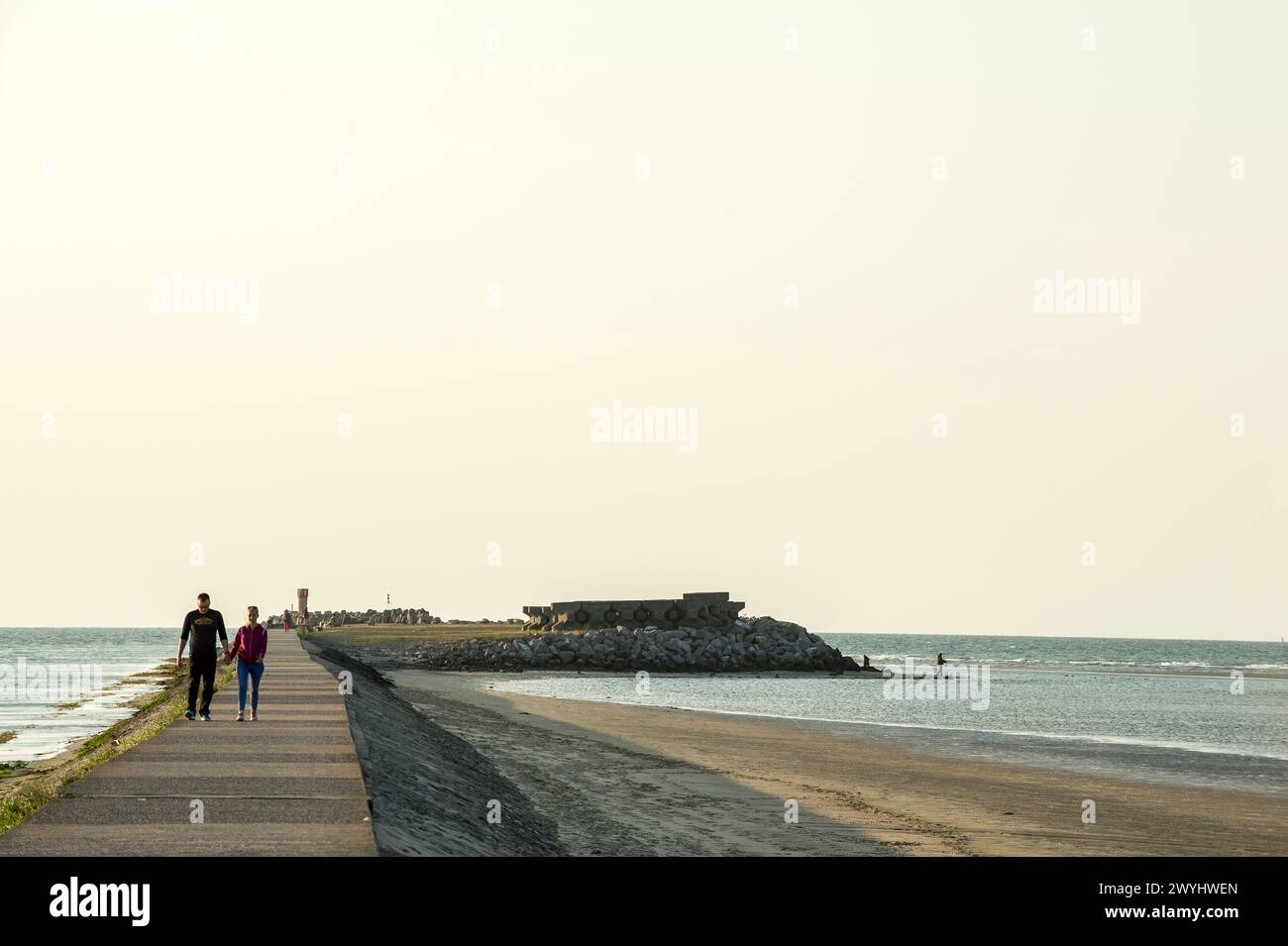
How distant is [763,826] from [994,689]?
4433 centimetres

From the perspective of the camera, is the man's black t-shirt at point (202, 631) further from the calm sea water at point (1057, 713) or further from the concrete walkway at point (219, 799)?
the calm sea water at point (1057, 713)

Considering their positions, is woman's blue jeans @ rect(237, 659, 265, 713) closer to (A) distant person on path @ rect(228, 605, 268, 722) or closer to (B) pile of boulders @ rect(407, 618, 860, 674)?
(A) distant person on path @ rect(228, 605, 268, 722)

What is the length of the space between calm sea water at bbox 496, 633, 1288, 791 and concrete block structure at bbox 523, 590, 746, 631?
47.5ft

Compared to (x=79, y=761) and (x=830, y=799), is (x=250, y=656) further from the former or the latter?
(x=830, y=799)

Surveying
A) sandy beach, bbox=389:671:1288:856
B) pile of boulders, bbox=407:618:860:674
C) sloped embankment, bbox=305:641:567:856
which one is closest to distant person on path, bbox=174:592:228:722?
sloped embankment, bbox=305:641:567:856

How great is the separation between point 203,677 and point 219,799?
8934 mm

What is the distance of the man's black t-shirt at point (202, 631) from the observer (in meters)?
20.3

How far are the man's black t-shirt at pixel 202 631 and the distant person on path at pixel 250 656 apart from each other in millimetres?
265

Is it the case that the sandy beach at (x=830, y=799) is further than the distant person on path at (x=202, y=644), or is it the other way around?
the distant person on path at (x=202, y=644)

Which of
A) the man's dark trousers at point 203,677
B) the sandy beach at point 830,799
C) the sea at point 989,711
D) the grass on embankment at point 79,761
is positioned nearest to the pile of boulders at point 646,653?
the sea at point 989,711

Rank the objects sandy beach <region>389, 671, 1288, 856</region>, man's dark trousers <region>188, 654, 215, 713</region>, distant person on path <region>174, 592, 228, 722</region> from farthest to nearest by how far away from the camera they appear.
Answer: man's dark trousers <region>188, 654, 215, 713</region>
distant person on path <region>174, 592, 228, 722</region>
sandy beach <region>389, 671, 1288, 856</region>

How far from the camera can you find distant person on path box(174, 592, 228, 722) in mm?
20250
